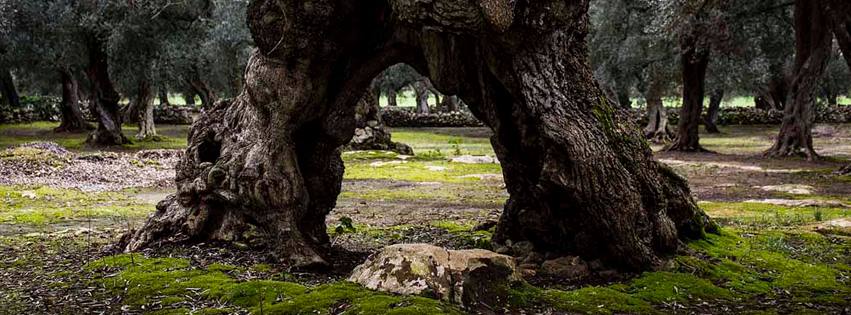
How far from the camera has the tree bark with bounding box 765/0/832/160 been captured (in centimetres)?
2486

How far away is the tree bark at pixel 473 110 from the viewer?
791cm

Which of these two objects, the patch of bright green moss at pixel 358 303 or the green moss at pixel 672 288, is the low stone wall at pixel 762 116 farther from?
the patch of bright green moss at pixel 358 303

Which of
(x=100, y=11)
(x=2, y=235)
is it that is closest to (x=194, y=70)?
(x=100, y=11)

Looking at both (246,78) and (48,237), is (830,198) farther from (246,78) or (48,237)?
(48,237)

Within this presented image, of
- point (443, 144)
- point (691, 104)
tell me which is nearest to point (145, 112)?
point (443, 144)

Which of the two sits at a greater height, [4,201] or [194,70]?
[194,70]

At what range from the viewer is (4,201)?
1577 centimetres

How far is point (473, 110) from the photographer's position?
31.2ft

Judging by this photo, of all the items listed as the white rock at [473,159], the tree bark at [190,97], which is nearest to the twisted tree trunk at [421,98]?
the tree bark at [190,97]

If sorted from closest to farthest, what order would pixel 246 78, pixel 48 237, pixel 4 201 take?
pixel 246 78
pixel 48 237
pixel 4 201

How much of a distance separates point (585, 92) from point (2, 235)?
8.88 meters

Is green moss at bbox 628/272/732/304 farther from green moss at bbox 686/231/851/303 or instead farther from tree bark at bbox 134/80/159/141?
tree bark at bbox 134/80/159/141

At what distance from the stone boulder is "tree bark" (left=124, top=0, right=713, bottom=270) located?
133 cm

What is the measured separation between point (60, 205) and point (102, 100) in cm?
1768
